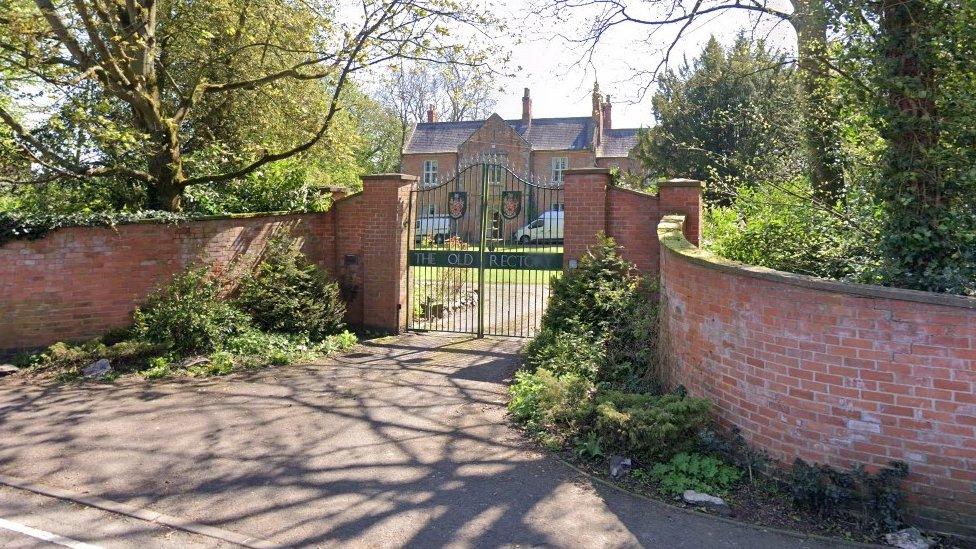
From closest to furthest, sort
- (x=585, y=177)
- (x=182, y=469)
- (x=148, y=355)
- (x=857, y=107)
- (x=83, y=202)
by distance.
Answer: (x=182, y=469) → (x=857, y=107) → (x=148, y=355) → (x=585, y=177) → (x=83, y=202)

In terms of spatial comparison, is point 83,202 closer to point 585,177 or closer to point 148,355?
point 148,355

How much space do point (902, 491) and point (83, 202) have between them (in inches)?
473

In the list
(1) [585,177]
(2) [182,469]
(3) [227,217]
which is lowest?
(2) [182,469]

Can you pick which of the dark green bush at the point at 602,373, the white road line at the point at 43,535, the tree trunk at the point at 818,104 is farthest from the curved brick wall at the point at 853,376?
the white road line at the point at 43,535

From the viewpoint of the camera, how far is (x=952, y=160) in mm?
5188

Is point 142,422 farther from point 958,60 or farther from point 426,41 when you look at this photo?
point 958,60

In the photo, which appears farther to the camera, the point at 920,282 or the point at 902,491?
the point at 920,282

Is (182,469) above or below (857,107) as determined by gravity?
below

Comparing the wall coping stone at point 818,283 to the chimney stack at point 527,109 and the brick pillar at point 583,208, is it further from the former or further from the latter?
the chimney stack at point 527,109

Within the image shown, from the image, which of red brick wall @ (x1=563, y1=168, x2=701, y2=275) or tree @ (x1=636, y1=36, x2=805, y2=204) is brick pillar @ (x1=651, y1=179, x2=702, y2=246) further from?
tree @ (x1=636, y1=36, x2=805, y2=204)

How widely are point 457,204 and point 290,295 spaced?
329 centimetres

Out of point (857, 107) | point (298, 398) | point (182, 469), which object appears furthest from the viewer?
point (298, 398)

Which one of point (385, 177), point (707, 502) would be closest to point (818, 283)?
point (707, 502)

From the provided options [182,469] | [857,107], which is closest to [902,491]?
[857,107]
